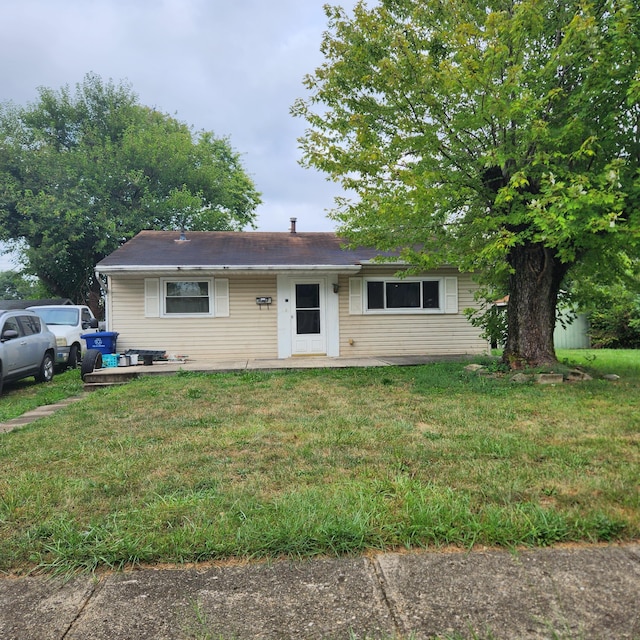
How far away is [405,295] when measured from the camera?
37.8 feet

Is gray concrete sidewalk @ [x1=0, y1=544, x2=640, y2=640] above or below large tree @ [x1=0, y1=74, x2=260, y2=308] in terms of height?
below

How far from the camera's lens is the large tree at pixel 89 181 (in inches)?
746

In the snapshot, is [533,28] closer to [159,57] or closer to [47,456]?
[47,456]

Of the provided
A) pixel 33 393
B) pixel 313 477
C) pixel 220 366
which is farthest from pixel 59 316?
pixel 313 477

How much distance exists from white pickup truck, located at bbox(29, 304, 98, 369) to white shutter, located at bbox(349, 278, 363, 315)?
6896 mm

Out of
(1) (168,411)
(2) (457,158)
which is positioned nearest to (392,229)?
(2) (457,158)

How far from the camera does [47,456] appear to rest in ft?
11.8

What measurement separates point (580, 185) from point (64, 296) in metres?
22.9

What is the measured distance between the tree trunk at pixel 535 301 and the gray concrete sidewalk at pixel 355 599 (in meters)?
6.07

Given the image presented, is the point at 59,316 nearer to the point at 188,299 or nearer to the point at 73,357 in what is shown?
the point at 73,357

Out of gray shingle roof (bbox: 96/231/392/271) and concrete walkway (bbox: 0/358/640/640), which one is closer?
concrete walkway (bbox: 0/358/640/640)

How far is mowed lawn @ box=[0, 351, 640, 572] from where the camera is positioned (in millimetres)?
2127

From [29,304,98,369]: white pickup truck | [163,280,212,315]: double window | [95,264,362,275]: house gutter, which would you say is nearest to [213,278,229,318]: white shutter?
[163,280,212,315]: double window

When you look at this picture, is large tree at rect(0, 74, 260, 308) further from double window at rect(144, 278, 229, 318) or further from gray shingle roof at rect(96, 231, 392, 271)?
double window at rect(144, 278, 229, 318)
